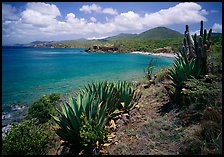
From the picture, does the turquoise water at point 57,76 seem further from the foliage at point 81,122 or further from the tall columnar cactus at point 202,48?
the tall columnar cactus at point 202,48

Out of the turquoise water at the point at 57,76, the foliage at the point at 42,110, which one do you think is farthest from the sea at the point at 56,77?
the foliage at the point at 42,110

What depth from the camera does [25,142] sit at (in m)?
5.44

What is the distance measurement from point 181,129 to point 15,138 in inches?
154

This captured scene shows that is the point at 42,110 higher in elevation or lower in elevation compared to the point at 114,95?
lower

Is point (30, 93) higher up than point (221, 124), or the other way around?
point (221, 124)

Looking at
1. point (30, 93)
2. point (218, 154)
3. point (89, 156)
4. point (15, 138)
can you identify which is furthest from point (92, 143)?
point (30, 93)

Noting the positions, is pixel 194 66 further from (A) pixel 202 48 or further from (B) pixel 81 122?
(B) pixel 81 122

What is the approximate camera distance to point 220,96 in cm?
488

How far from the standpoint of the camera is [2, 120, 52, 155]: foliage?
5.38 meters

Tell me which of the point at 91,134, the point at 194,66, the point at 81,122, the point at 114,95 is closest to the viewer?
the point at 91,134

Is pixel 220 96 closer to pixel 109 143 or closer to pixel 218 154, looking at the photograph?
pixel 218 154

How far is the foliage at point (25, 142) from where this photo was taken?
5375 mm

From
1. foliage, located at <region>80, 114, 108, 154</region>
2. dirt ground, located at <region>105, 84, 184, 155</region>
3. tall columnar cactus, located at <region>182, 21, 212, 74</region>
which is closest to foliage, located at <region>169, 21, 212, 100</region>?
tall columnar cactus, located at <region>182, 21, 212, 74</region>

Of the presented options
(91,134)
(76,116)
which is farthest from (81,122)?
(91,134)
